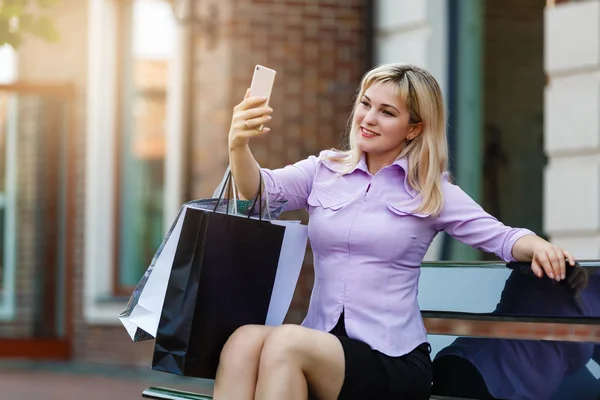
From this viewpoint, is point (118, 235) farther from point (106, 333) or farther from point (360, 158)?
point (360, 158)

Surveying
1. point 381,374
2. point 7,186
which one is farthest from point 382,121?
point 7,186

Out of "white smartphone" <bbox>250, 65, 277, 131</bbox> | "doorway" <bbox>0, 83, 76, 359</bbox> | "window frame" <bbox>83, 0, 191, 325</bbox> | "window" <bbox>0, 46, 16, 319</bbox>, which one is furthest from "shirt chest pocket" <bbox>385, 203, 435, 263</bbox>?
"window" <bbox>0, 46, 16, 319</bbox>

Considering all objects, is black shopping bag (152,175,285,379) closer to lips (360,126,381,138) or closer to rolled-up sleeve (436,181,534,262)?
lips (360,126,381,138)

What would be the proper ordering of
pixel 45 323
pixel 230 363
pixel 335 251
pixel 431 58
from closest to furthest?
1. pixel 230 363
2. pixel 335 251
3. pixel 431 58
4. pixel 45 323

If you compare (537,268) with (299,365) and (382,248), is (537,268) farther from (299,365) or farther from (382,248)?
(299,365)

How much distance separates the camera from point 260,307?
324 cm

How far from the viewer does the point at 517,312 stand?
314cm

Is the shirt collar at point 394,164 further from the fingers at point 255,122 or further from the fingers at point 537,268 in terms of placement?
the fingers at point 537,268

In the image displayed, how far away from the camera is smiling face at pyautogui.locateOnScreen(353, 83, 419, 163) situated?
333cm

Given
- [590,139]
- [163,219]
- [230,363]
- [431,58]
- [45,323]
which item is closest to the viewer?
[230,363]

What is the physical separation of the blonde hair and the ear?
0.05ft

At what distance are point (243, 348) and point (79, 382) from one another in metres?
5.83

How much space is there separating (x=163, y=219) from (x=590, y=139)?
13.8 feet

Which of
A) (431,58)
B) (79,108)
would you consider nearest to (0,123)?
(79,108)
